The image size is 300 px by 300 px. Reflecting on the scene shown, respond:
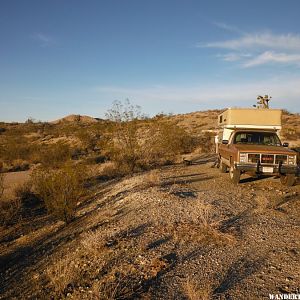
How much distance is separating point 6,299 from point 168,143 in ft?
51.6

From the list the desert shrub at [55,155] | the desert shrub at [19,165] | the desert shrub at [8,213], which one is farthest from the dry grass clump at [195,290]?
the desert shrub at [19,165]

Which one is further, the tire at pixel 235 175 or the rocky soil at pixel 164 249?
the tire at pixel 235 175

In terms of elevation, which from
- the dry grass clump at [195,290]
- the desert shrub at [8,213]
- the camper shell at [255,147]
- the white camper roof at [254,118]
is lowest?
the desert shrub at [8,213]

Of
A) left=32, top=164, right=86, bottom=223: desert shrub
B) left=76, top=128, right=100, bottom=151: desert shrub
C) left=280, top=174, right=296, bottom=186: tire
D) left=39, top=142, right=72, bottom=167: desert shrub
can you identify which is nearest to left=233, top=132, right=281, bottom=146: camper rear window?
left=280, top=174, right=296, bottom=186: tire

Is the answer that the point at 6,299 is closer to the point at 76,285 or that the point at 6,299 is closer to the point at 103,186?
the point at 76,285

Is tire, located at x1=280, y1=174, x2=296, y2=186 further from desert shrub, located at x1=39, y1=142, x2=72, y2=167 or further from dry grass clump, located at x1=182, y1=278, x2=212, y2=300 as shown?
desert shrub, located at x1=39, y1=142, x2=72, y2=167

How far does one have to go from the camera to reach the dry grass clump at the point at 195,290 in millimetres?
4062

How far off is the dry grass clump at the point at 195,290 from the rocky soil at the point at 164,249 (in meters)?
0.02

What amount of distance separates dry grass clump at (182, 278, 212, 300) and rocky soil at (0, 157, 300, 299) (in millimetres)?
20

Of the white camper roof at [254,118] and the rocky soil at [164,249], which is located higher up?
the white camper roof at [254,118]

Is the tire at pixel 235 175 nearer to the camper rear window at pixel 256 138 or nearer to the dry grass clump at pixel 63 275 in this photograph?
the camper rear window at pixel 256 138

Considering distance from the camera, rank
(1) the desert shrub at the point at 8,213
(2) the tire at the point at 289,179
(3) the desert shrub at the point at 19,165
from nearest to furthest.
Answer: (1) the desert shrub at the point at 8,213 < (2) the tire at the point at 289,179 < (3) the desert shrub at the point at 19,165

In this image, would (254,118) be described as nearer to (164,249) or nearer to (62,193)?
(62,193)

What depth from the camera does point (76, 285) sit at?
15.4 feet
